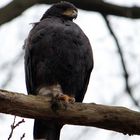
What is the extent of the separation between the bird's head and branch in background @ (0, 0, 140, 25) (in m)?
0.36

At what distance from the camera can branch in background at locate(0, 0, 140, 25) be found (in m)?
3.84

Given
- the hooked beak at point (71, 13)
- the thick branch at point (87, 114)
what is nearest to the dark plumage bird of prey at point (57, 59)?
the hooked beak at point (71, 13)

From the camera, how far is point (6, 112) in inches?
133

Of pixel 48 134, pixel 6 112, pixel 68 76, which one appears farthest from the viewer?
pixel 68 76

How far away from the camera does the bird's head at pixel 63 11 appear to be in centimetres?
495

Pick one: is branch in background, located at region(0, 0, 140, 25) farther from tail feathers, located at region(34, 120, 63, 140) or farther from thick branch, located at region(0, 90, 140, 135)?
tail feathers, located at region(34, 120, 63, 140)

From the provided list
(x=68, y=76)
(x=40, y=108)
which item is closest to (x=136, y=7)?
(x=68, y=76)

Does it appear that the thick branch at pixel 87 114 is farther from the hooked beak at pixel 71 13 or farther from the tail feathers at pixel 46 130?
the hooked beak at pixel 71 13

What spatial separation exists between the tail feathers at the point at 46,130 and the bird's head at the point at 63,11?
131cm

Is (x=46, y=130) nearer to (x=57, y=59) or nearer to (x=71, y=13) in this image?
(x=57, y=59)

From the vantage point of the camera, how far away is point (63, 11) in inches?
198

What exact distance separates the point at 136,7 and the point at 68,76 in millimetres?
1022

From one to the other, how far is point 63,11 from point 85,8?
2.11ft

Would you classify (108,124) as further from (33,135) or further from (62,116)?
(33,135)
